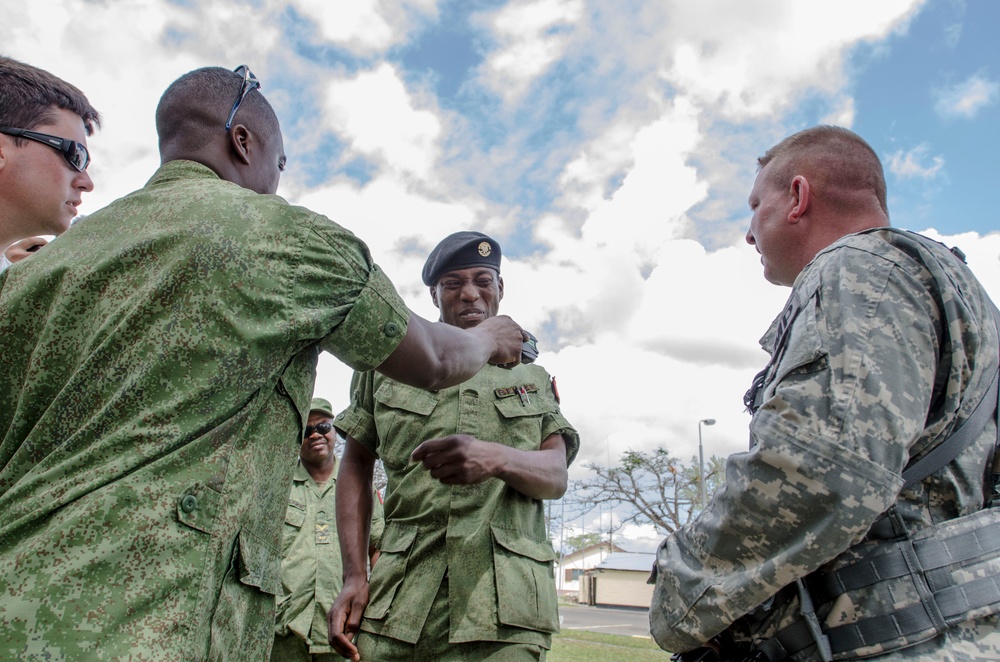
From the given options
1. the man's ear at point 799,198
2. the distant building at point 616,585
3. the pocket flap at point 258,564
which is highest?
the distant building at point 616,585

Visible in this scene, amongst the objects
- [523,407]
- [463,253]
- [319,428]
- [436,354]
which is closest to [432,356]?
[436,354]

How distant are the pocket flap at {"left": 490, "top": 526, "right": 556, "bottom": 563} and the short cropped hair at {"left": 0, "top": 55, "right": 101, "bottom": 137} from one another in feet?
7.36

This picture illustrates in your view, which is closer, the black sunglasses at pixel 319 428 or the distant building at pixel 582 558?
the black sunglasses at pixel 319 428

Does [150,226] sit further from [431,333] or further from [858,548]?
[858,548]

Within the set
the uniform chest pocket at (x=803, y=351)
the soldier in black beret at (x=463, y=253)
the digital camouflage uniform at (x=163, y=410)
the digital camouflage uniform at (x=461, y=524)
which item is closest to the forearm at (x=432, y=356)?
the digital camouflage uniform at (x=163, y=410)

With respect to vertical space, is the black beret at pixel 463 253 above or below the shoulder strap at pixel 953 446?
above

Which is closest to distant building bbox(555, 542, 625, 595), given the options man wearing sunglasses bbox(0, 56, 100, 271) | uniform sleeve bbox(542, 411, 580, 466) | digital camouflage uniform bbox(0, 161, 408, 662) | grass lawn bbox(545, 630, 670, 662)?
grass lawn bbox(545, 630, 670, 662)

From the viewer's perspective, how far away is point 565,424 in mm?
3607

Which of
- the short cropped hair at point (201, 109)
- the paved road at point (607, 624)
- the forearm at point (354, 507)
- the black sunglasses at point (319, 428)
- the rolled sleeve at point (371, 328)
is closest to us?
the rolled sleeve at point (371, 328)

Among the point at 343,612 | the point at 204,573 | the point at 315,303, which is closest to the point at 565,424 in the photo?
the point at 343,612

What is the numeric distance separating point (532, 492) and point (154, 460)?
1869 mm

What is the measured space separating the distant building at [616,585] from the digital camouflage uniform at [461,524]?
146 feet

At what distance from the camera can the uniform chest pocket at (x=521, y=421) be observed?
343 centimetres

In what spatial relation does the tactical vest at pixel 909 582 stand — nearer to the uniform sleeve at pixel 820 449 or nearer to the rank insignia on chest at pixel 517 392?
the uniform sleeve at pixel 820 449
